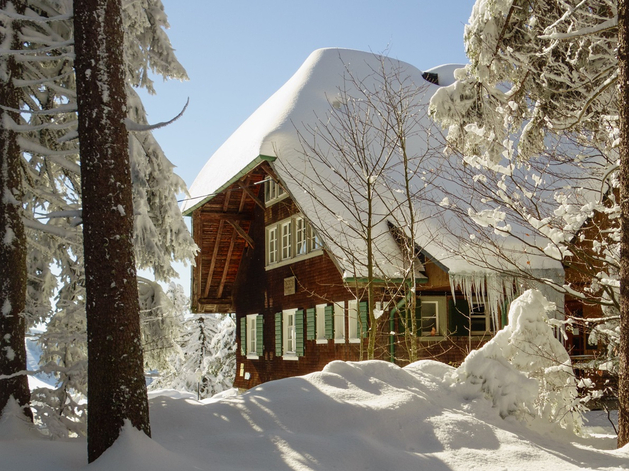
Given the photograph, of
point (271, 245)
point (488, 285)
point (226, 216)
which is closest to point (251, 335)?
point (271, 245)

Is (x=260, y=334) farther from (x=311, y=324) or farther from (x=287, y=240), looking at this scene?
(x=311, y=324)

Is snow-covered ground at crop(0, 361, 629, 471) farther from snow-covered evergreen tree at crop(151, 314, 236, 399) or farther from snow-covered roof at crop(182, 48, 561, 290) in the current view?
snow-covered evergreen tree at crop(151, 314, 236, 399)

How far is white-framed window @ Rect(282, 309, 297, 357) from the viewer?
22.5 metres

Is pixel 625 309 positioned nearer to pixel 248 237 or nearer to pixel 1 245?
pixel 1 245

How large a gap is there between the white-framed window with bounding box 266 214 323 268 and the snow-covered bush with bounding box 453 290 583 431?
37.1ft

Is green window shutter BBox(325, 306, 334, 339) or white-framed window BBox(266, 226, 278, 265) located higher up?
white-framed window BBox(266, 226, 278, 265)

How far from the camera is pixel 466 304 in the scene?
60.0 ft

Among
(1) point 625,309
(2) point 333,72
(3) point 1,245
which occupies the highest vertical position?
(2) point 333,72

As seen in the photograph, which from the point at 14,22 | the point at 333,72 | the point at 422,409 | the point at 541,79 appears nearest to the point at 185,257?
the point at 14,22

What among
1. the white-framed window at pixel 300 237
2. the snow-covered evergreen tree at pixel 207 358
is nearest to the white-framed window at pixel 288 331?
the white-framed window at pixel 300 237

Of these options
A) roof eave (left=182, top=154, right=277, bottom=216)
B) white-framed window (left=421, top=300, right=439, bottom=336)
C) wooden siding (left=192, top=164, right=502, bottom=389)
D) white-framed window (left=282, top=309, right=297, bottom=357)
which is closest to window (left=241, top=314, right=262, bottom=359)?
wooden siding (left=192, top=164, right=502, bottom=389)

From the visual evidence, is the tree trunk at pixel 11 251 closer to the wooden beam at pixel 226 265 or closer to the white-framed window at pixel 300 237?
the white-framed window at pixel 300 237

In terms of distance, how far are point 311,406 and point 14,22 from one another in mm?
5981

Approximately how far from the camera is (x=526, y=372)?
28.0 feet
